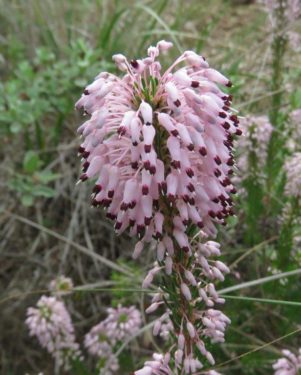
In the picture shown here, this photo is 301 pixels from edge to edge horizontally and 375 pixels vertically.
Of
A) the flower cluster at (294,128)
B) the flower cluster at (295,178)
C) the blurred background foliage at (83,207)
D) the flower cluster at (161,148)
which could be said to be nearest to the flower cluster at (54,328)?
the blurred background foliage at (83,207)

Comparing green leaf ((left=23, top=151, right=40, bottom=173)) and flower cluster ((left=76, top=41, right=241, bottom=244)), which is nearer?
flower cluster ((left=76, top=41, right=241, bottom=244))

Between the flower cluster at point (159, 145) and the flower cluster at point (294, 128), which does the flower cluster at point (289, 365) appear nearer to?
the flower cluster at point (159, 145)

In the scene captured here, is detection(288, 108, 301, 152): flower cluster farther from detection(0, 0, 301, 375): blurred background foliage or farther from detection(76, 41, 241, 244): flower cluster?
detection(76, 41, 241, 244): flower cluster

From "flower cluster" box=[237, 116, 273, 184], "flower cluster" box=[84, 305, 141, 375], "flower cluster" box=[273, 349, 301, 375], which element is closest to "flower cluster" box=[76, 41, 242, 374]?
"flower cluster" box=[273, 349, 301, 375]

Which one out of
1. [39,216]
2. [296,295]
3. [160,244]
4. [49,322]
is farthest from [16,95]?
[160,244]

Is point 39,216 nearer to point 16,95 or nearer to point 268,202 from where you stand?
point 16,95

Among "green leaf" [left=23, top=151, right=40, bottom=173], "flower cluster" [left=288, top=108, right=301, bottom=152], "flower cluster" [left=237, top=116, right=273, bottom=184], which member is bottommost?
"flower cluster" [left=237, top=116, right=273, bottom=184]

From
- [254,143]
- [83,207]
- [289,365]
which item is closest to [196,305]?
[289,365]

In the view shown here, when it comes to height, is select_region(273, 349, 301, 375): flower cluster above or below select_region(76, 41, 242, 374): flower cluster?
below
